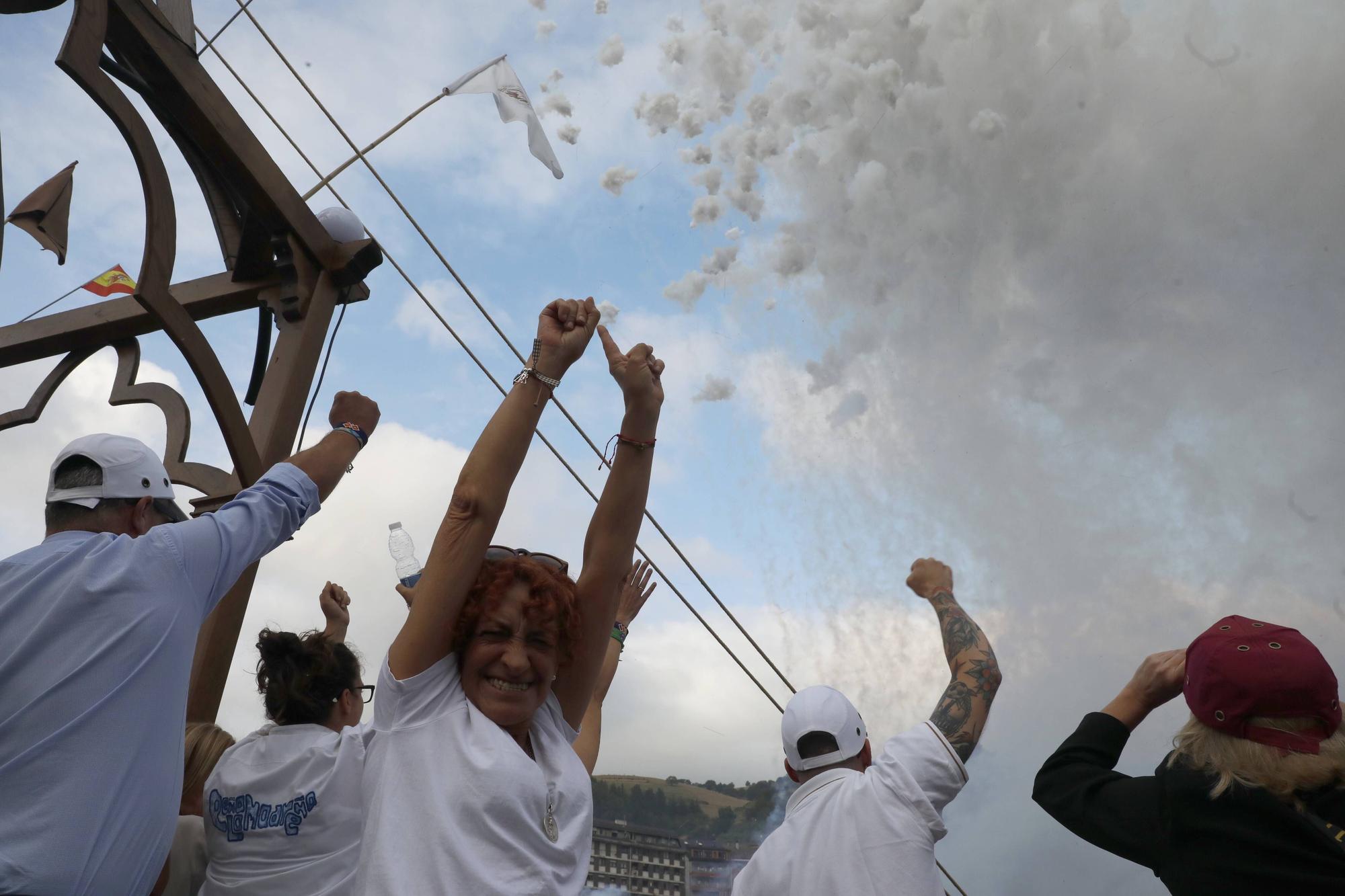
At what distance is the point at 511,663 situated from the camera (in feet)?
6.84

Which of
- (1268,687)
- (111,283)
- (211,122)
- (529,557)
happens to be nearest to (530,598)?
(529,557)

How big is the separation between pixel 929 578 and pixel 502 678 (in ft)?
4.84

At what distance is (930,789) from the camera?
250 centimetres

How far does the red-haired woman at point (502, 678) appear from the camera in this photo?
6.10ft

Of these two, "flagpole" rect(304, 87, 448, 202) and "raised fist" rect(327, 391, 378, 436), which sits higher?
"flagpole" rect(304, 87, 448, 202)

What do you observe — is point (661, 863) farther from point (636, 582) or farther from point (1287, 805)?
point (1287, 805)

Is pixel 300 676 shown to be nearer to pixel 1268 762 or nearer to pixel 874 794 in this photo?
pixel 874 794

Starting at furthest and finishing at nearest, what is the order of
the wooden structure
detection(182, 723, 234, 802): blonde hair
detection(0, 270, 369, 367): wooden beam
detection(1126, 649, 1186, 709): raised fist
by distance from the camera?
detection(0, 270, 369, 367): wooden beam → the wooden structure → detection(182, 723, 234, 802): blonde hair → detection(1126, 649, 1186, 709): raised fist

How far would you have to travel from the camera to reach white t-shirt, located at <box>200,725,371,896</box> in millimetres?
2426

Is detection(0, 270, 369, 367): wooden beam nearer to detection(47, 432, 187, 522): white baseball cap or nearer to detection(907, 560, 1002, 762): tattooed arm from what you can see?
detection(47, 432, 187, 522): white baseball cap

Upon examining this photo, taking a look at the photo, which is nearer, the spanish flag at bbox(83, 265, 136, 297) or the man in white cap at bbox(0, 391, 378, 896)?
the man in white cap at bbox(0, 391, 378, 896)

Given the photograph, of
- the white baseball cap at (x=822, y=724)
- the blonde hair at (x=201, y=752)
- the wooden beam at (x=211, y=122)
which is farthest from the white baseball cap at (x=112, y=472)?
the wooden beam at (x=211, y=122)

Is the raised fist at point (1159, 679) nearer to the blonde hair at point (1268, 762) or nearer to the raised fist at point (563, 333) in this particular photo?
the blonde hair at point (1268, 762)

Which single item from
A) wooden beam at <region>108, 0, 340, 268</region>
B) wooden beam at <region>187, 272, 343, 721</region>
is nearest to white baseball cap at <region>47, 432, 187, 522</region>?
wooden beam at <region>187, 272, 343, 721</region>
